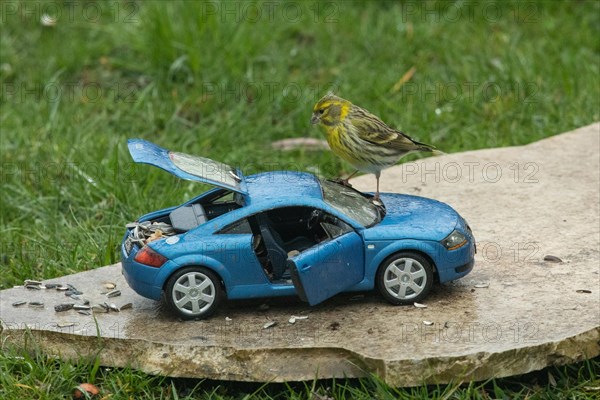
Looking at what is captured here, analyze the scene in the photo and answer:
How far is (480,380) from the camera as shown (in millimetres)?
4848

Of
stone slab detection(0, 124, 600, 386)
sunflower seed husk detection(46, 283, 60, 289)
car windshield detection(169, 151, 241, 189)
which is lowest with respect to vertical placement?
stone slab detection(0, 124, 600, 386)

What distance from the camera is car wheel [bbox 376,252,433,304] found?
16.8 ft

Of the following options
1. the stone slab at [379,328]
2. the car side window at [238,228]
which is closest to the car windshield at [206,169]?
the car side window at [238,228]

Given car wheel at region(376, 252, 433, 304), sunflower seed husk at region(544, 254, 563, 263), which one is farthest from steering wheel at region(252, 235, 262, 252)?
sunflower seed husk at region(544, 254, 563, 263)

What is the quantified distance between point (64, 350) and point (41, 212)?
2.54 m

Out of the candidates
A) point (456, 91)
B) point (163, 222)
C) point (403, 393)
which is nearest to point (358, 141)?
point (163, 222)

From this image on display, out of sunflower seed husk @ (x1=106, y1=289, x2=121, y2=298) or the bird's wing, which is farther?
the bird's wing

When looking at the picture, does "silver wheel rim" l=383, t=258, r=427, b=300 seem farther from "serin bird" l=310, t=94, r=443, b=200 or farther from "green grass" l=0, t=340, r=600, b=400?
"serin bird" l=310, t=94, r=443, b=200

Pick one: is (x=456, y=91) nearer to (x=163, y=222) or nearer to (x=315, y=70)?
(x=315, y=70)

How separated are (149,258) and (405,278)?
1.28 m

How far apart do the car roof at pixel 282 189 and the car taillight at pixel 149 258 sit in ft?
1.67

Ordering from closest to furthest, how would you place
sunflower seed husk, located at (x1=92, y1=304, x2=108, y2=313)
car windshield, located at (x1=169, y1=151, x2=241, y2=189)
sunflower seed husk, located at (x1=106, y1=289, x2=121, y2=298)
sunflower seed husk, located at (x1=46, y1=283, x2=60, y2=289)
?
1. car windshield, located at (x1=169, y1=151, x2=241, y2=189)
2. sunflower seed husk, located at (x1=92, y1=304, x2=108, y2=313)
3. sunflower seed husk, located at (x1=106, y1=289, x2=121, y2=298)
4. sunflower seed husk, located at (x1=46, y1=283, x2=60, y2=289)

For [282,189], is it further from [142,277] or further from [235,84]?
[235,84]

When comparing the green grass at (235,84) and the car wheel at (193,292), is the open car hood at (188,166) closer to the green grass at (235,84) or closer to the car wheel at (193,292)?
the car wheel at (193,292)
